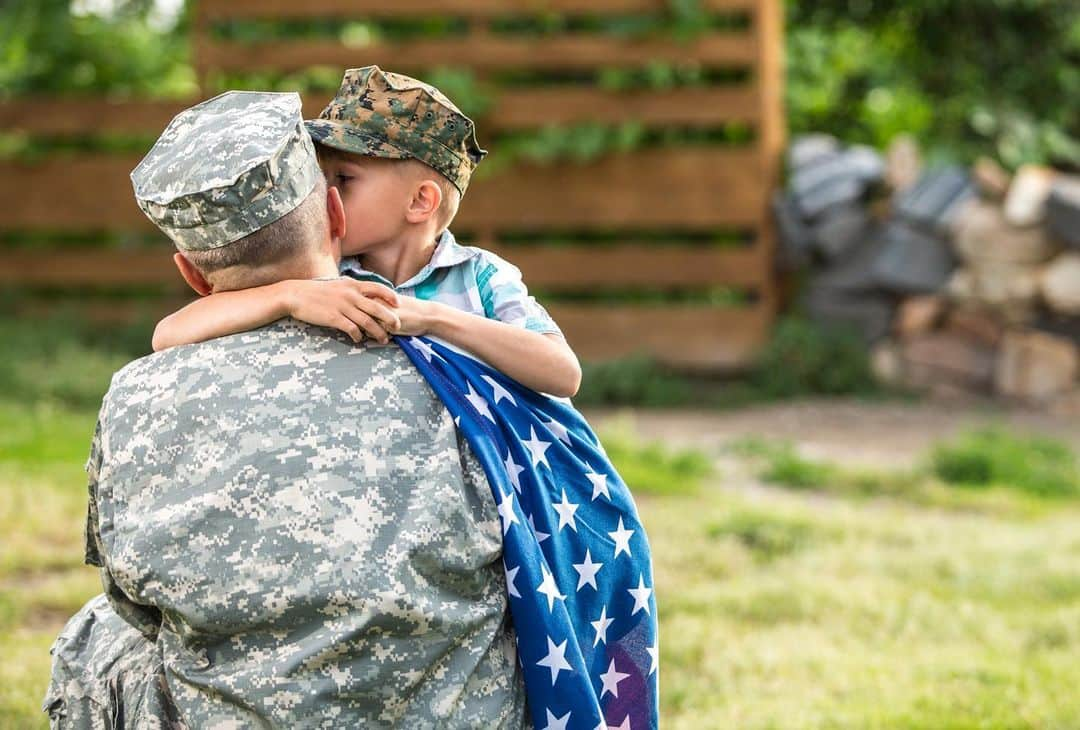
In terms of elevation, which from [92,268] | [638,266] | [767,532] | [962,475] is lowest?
[962,475]

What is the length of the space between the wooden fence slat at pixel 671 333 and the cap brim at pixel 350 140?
20.7ft

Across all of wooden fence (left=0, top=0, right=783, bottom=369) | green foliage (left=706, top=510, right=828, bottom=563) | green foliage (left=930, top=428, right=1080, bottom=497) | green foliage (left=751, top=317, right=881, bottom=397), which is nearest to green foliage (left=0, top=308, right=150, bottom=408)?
wooden fence (left=0, top=0, right=783, bottom=369)

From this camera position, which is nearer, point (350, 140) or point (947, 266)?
point (350, 140)

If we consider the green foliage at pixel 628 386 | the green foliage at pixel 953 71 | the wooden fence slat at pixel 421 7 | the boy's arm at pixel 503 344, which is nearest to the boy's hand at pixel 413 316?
the boy's arm at pixel 503 344

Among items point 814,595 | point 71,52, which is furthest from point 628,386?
point 71,52

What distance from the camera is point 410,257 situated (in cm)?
227

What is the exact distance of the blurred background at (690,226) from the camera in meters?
7.09

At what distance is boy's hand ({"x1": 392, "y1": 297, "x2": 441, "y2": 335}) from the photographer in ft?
6.51

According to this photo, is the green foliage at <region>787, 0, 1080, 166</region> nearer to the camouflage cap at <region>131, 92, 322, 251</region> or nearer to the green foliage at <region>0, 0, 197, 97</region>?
the green foliage at <region>0, 0, 197, 97</region>

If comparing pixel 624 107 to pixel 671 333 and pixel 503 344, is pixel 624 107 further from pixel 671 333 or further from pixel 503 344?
pixel 503 344

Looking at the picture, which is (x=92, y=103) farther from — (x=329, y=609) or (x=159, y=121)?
(x=329, y=609)

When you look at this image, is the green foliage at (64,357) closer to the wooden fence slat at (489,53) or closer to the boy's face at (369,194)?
the wooden fence slat at (489,53)

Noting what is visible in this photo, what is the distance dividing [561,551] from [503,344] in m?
0.32

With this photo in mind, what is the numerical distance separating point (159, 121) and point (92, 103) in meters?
0.47
